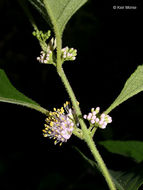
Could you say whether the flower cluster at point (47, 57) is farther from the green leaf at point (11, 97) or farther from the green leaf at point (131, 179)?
the green leaf at point (131, 179)

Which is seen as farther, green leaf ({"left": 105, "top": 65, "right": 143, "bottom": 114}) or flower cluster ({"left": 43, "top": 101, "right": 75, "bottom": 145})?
flower cluster ({"left": 43, "top": 101, "right": 75, "bottom": 145})

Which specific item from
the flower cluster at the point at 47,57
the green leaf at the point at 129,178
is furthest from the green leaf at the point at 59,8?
the green leaf at the point at 129,178

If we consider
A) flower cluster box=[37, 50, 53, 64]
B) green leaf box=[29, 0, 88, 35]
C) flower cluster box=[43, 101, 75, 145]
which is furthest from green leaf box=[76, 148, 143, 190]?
green leaf box=[29, 0, 88, 35]

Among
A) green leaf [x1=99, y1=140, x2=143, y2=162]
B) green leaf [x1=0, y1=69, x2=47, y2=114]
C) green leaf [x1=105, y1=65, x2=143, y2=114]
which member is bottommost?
green leaf [x1=99, y1=140, x2=143, y2=162]

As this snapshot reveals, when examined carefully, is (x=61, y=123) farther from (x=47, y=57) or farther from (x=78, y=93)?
(x=78, y=93)

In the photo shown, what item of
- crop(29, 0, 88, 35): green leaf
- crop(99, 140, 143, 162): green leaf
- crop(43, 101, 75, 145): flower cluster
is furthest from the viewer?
crop(99, 140, 143, 162): green leaf

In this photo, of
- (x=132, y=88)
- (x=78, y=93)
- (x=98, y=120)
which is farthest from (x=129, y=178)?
(x=78, y=93)

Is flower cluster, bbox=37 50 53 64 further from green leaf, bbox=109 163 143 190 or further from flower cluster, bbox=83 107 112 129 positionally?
green leaf, bbox=109 163 143 190
